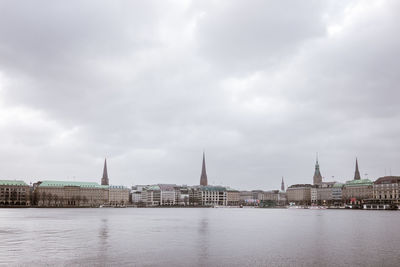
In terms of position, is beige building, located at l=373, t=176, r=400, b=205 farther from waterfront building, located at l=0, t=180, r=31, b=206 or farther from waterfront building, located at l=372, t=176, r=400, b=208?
waterfront building, located at l=0, t=180, r=31, b=206

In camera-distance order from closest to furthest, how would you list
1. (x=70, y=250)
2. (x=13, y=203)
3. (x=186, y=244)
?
(x=70, y=250) → (x=186, y=244) → (x=13, y=203)

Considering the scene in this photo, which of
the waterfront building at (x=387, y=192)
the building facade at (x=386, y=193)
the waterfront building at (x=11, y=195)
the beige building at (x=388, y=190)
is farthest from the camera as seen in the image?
the waterfront building at (x=11, y=195)

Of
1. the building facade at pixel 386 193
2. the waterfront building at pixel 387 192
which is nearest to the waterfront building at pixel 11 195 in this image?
the building facade at pixel 386 193

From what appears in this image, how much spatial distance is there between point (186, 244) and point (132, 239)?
20.7 ft

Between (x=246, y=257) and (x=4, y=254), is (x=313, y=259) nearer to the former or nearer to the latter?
(x=246, y=257)

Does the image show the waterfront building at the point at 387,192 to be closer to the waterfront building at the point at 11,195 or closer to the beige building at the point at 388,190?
the beige building at the point at 388,190

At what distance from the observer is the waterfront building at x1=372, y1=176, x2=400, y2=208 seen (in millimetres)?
173500

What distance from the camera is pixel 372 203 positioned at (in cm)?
18038

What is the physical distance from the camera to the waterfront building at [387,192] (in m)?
174

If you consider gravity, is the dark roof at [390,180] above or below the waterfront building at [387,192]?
above

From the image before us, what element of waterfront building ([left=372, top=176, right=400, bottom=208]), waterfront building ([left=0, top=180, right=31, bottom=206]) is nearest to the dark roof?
waterfront building ([left=372, top=176, right=400, bottom=208])

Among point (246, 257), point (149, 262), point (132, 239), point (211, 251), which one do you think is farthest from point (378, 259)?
point (132, 239)

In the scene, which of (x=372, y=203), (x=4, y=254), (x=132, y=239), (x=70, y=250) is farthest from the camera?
(x=372, y=203)

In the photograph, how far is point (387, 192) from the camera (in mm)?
179000
